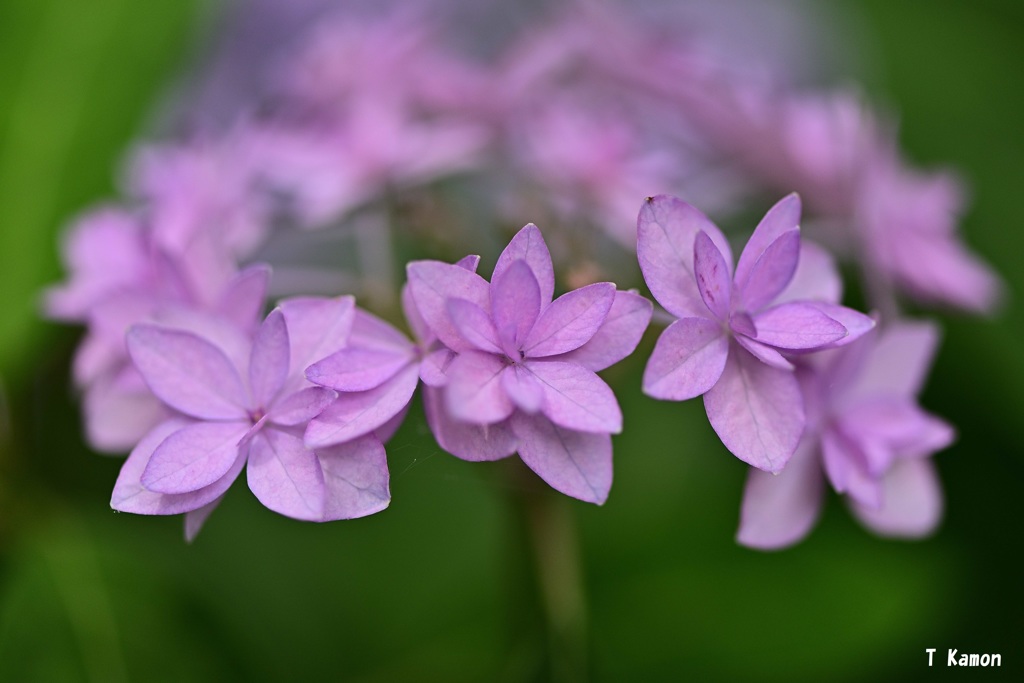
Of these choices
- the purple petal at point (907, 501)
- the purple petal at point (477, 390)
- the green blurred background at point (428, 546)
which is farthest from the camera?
the green blurred background at point (428, 546)

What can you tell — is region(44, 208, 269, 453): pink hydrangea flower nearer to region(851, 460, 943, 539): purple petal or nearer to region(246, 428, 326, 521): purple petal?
region(246, 428, 326, 521): purple petal

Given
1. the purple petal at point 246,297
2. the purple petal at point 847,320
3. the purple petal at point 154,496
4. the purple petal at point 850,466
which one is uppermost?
the purple petal at point 246,297

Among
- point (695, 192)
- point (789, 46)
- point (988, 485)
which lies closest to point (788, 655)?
point (988, 485)

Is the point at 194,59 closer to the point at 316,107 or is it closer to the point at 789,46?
the point at 316,107

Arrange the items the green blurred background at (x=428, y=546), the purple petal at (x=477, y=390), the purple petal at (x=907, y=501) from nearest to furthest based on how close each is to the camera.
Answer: the purple petal at (x=477, y=390) < the purple petal at (x=907, y=501) < the green blurred background at (x=428, y=546)

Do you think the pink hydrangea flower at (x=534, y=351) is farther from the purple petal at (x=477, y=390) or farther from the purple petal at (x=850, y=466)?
the purple petal at (x=850, y=466)

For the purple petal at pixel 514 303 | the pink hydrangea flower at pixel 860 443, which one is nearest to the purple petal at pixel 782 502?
the pink hydrangea flower at pixel 860 443

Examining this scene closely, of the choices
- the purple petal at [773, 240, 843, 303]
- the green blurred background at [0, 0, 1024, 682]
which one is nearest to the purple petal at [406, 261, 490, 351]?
the purple petal at [773, 240, 843, 303]
